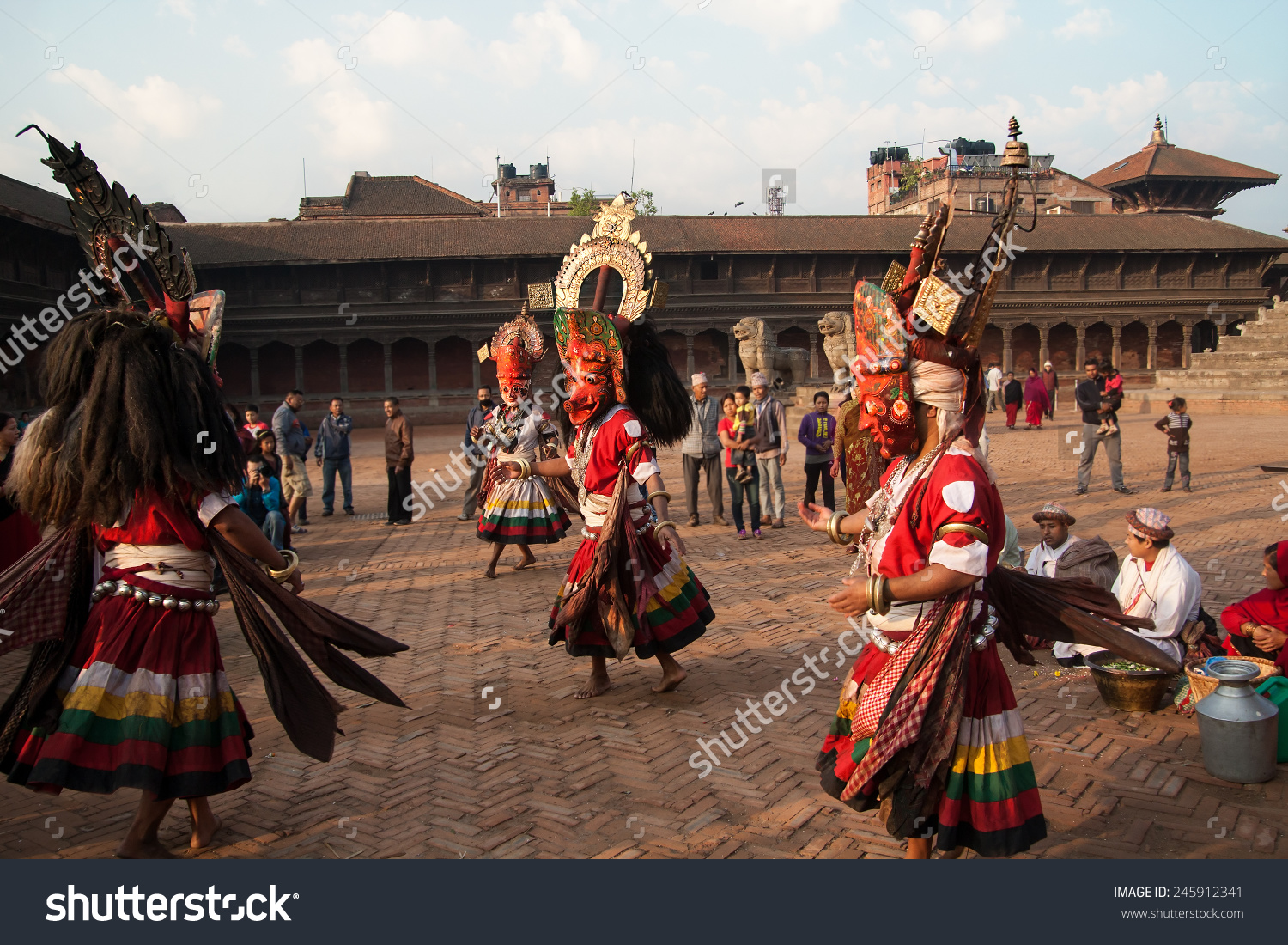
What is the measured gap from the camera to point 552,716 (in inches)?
195

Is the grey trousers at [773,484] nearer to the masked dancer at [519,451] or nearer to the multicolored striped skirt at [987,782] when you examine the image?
the masked dancer at [519,451]

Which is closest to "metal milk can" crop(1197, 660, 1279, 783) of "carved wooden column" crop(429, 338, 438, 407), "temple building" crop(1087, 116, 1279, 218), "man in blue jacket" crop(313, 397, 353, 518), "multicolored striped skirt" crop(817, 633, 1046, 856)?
"multicolored striped skirt" crop(817, 633, 1046, 856)

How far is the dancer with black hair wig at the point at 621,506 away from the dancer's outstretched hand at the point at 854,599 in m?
2.02

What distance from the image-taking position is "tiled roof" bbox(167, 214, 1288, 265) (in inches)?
1184

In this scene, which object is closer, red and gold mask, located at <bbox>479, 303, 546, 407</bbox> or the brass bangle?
the brass bangle

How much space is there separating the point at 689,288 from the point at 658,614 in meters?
27.6

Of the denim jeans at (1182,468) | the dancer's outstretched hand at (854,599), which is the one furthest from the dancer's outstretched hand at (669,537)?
the denim jeans at (1182,468)

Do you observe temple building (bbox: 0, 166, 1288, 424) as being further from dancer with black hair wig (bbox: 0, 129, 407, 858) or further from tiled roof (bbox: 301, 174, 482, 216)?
dancer with black hair wig (bbox: 0, 129, 407, 858)

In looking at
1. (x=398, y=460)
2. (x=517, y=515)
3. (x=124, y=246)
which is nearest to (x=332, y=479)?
(x=398, y=460)

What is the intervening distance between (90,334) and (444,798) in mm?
2334

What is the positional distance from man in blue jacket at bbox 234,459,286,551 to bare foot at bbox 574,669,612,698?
14.9ft

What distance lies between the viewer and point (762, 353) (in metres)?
21.1

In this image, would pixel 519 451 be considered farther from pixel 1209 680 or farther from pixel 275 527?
pixel 1209 680

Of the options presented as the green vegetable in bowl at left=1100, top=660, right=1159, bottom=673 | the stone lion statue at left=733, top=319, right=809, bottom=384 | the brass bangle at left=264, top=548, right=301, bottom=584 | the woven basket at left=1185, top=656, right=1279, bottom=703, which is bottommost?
the green vegetable in bowl at left=1100, top=660, right=1159, bottom=673
